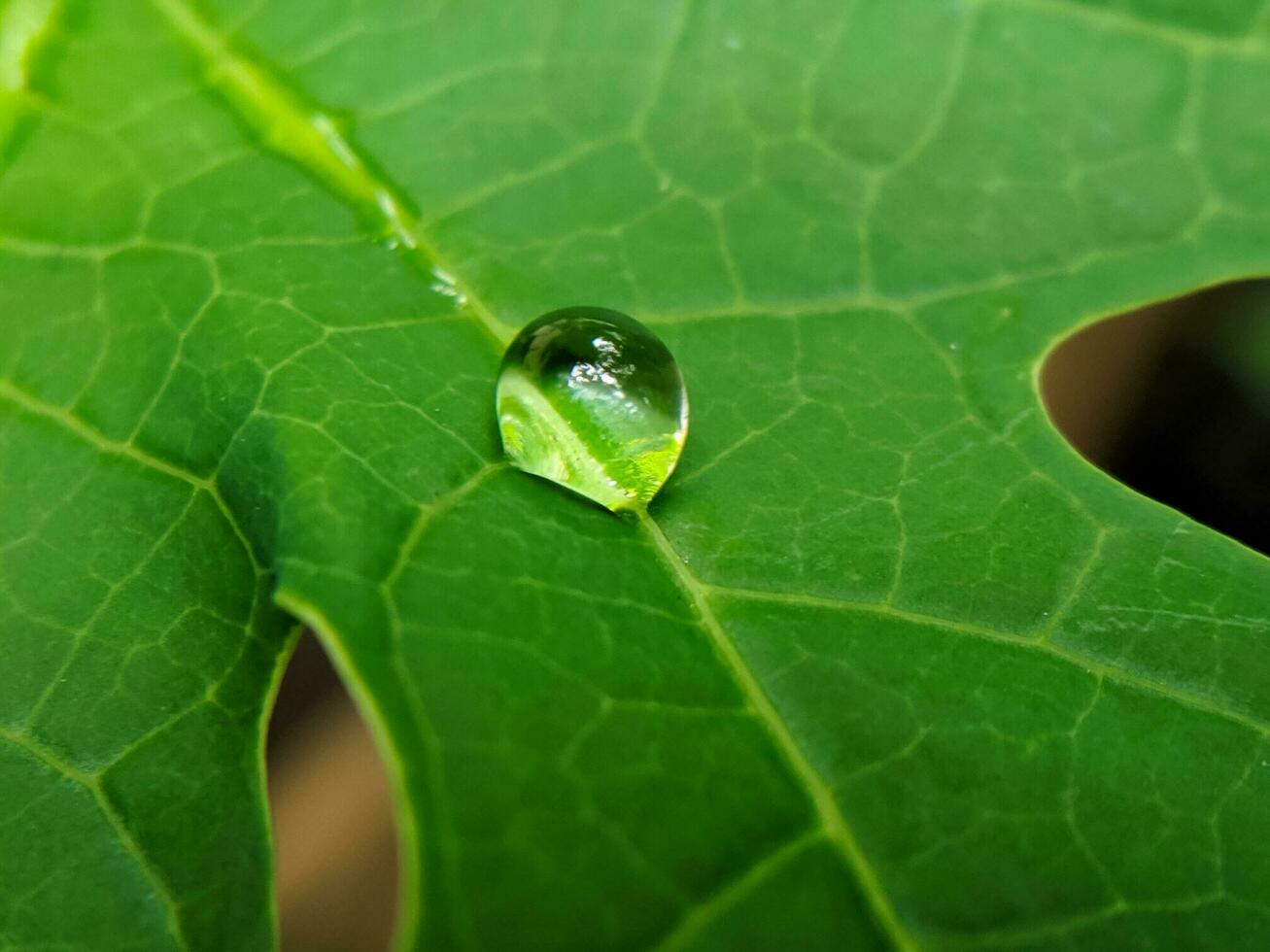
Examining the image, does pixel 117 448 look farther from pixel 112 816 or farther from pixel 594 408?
pixel 594 408

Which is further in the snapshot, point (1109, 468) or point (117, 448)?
point (1109, 468)

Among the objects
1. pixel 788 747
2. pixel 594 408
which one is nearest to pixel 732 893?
pixel 788 747

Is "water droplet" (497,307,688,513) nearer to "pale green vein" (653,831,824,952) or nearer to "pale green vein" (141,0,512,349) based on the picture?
"pale green vein" (141,0,512,349)

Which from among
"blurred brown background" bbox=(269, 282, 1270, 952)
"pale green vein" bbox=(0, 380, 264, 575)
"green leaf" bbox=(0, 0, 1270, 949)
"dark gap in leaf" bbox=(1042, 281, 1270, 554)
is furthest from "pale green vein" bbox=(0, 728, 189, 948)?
"dark gap in leaf" bbox=(1042, 281, 1270, 554)

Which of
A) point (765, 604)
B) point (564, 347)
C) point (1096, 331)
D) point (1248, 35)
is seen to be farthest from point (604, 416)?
point (1096, 331)

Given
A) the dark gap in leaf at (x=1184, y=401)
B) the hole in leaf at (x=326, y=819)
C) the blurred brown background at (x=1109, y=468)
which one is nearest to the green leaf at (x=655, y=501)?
the blurred brown background at (x=1109, y=468)

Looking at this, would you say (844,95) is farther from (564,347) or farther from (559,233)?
(564,347)
